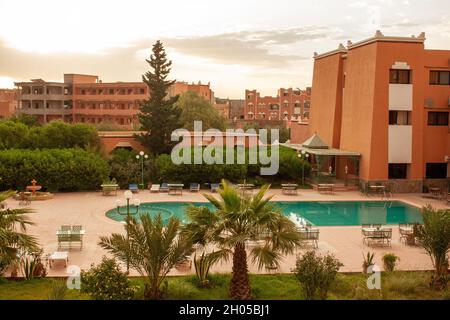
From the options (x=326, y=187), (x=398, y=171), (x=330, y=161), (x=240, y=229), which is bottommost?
(x=326, y=187)

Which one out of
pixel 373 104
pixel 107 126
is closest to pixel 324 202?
pixel 373 104

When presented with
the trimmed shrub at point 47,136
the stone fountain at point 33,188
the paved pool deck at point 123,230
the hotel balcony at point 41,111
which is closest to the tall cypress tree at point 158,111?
the trimmed shrub at point 47,136

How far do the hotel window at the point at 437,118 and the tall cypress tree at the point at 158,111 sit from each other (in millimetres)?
16178

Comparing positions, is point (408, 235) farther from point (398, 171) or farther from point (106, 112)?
point (106, 112)

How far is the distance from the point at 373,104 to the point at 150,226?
2004 centimetres

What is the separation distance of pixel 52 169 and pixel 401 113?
19.6 m

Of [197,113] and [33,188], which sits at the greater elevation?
[197,113]

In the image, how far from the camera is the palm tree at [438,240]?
12523 millimetres

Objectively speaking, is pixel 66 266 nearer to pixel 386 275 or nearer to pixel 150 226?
pixel 150 226

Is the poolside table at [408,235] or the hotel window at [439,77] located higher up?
the hotel window at [439,77]

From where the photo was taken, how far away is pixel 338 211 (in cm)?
2422

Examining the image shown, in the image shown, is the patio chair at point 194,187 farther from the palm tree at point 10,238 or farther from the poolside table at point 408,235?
the palm tree at point 10,238

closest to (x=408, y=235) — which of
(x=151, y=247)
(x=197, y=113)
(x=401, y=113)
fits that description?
(x=151, y=247)

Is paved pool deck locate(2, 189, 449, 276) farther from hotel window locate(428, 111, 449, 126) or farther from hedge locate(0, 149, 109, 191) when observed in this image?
hotel window locate(428, 111, 449, 126)
